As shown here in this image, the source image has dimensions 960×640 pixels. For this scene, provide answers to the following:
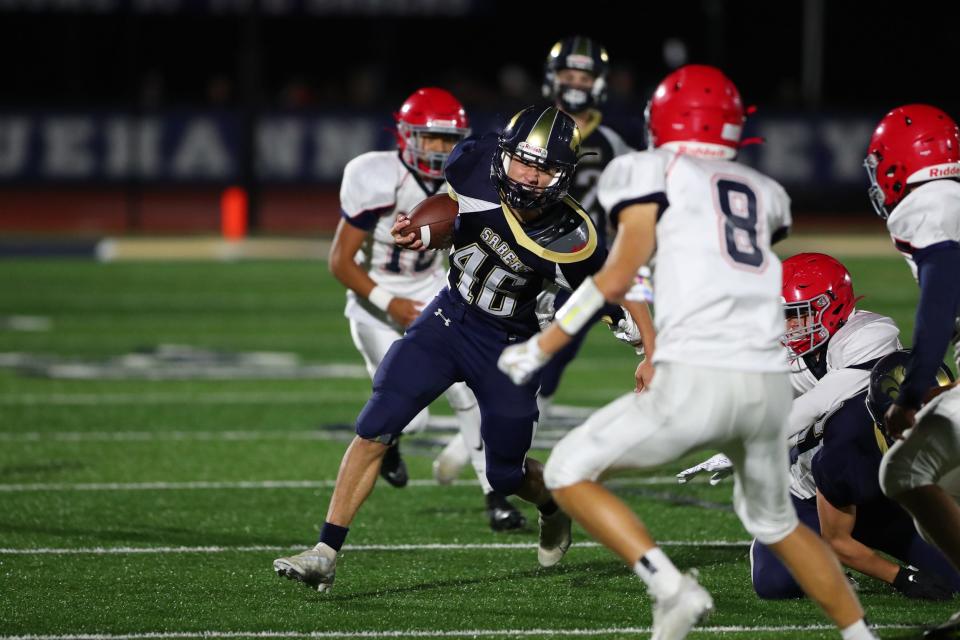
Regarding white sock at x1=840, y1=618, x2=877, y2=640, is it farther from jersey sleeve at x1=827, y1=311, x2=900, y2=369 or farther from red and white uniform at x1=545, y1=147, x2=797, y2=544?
jersey sleeve at x1=827, y1=311, x2=900, y2=369

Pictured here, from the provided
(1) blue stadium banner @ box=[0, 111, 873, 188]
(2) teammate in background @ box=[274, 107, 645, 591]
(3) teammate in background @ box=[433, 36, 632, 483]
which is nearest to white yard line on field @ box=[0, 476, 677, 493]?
(3) teammate in background @ box=[433, 36, 632, 483]

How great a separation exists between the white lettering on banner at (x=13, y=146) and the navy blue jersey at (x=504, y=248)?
1616 cm

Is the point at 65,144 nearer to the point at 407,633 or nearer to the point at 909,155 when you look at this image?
the point at 407,633

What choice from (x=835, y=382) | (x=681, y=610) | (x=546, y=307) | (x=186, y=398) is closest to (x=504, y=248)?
(x=546, y=307)

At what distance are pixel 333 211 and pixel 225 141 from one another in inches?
83.2

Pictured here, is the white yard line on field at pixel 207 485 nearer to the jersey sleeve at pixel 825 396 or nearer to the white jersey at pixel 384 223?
the white jersey at pixel 384 223

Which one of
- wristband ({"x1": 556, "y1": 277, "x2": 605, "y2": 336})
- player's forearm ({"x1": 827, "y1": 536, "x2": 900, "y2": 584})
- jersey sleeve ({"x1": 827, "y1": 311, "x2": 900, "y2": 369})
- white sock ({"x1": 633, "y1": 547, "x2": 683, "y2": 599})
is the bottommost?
player's forearm ({"x1": 827, "y1": 536, "x2": 900, "y2": 584})

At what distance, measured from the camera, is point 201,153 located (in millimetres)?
20141

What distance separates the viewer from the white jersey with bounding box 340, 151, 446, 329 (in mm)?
6039

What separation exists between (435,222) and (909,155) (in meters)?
1.44

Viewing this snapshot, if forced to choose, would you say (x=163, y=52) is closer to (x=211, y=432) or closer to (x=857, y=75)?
(x=857, y=75)

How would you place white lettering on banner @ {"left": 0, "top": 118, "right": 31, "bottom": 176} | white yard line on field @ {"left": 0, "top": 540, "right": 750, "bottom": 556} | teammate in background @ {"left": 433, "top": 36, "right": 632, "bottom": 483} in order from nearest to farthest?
white yard line on field @ {"left": 0, "top": 540, "right": 750, "bottom": 556}
teammate in background @ {"left": 433, "top": 36, "right": 632, "bottom": 483}
white lettering on banner @ {"left": 0, "top": 118, "right": 31, "bottom": 176}

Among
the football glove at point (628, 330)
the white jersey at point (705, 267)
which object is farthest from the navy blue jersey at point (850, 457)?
the white jersey at point (705, 267)

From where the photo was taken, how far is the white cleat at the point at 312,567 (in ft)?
15.0
